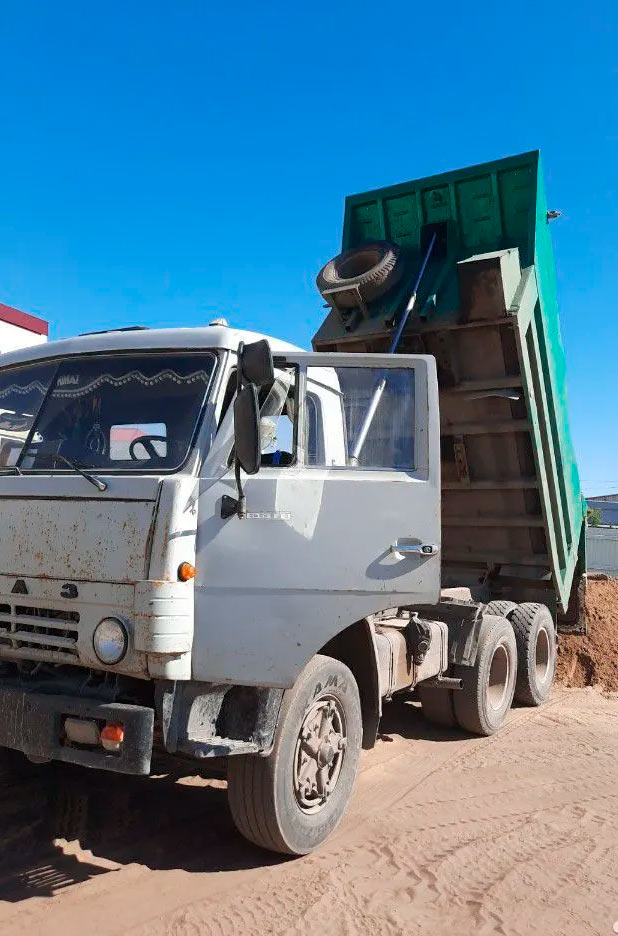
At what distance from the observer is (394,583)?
367cm

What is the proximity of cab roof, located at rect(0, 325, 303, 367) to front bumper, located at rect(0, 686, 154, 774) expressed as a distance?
5.66 ft

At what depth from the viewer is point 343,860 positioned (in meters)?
3.63

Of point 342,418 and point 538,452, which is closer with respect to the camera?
point 342,418

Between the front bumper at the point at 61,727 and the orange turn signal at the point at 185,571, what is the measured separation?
56cm

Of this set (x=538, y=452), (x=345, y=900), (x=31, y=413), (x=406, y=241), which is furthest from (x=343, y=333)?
(x=345, y=900)

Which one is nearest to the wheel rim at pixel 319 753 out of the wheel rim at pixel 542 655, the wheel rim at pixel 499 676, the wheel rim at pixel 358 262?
the wheel rim at pixel 499 676

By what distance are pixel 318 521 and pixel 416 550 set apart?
1.80 ft

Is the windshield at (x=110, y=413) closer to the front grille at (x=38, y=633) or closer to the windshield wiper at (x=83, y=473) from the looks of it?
the windshield wiper at (x=83, y=473)

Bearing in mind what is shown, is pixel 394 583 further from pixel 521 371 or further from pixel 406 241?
pixel 406 241

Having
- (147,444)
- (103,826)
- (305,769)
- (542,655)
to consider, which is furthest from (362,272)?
(103,826)

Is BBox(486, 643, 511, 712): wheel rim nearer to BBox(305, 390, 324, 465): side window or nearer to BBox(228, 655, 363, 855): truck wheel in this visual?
BBox(228, 655, 363, 855): truck wheel

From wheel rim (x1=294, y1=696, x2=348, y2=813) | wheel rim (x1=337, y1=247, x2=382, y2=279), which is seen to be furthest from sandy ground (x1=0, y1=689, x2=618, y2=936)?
wheel rim (x1=337, y1=247, x2=382, y2=279)

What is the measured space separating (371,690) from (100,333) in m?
2.50

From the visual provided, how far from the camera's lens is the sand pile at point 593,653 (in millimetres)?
8438
